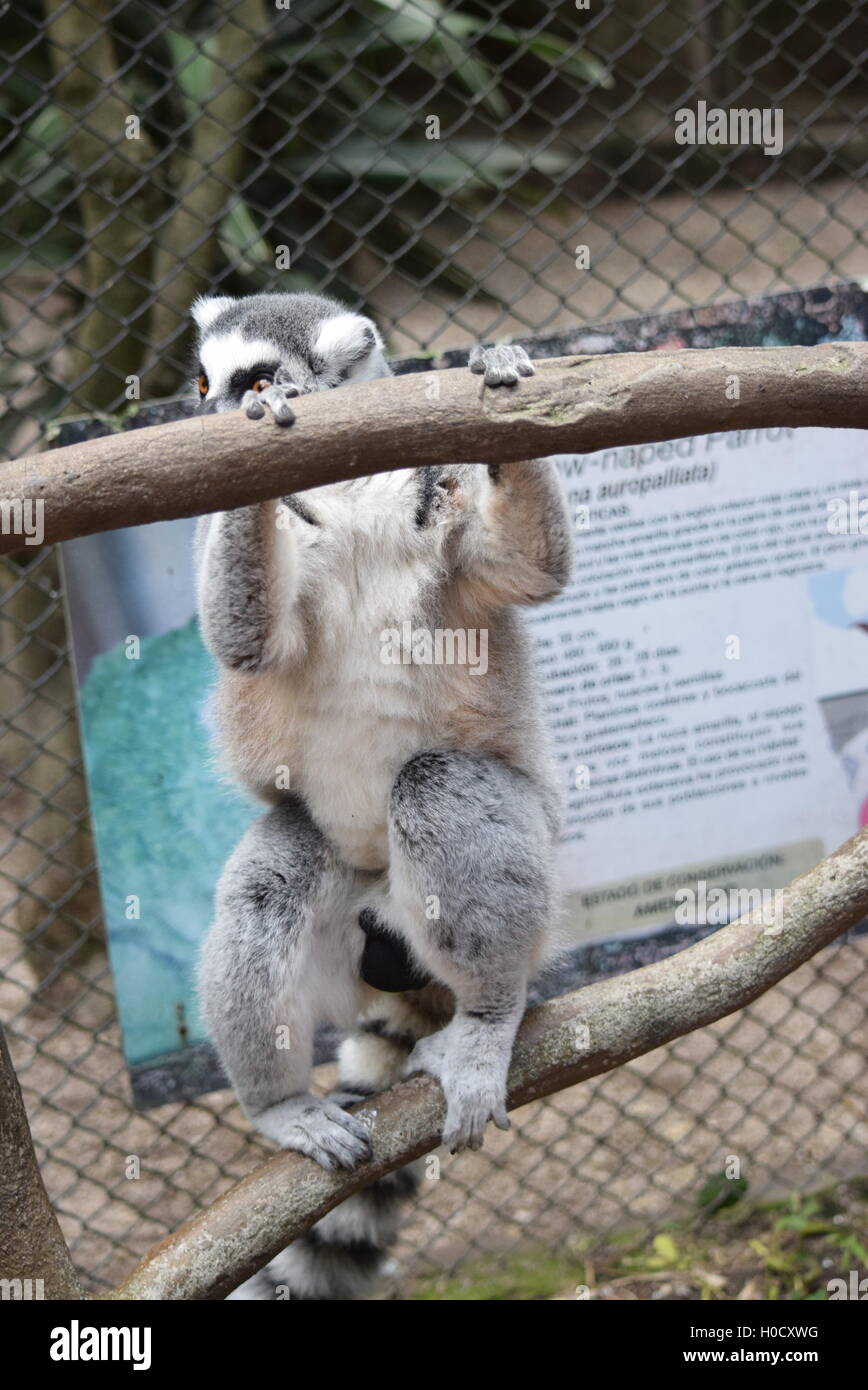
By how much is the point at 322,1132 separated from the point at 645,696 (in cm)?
177

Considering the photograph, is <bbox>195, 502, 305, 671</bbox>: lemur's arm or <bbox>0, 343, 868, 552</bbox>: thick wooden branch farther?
<bbox>195, 502, 305, 671</bbox>: lemur's arm

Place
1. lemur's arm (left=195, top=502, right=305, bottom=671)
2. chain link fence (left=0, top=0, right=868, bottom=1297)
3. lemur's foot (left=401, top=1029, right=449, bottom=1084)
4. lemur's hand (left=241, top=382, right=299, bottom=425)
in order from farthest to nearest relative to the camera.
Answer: chain link fence (left=0, top=0, right=868, bottom=1297) < lemur's foot (left=401, top=1029, right=449, bottom=1084) < lemur's arm (left=195, top=502, right=305, bottom=671) < lemur's hand (left=241, top=382, right=299, bottom=425)

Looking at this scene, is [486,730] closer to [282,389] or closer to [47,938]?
[282,389]

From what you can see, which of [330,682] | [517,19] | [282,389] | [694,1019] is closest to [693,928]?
[694,1019]

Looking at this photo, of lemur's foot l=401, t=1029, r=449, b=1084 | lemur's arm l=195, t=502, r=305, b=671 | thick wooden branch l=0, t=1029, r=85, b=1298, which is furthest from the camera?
lemur's foot l=401, t=1029, r=449, b=1084

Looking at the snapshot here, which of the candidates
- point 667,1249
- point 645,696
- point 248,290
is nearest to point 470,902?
point 645,696

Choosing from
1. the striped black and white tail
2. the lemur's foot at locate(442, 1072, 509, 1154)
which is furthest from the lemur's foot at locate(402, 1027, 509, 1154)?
the striped black and white tail

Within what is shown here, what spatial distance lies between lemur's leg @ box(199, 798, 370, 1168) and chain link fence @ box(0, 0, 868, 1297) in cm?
135

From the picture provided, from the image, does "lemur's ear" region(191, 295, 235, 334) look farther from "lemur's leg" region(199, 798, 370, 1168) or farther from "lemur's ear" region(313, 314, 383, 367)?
"lemur's leg" region(199, 798, 370, 1168)

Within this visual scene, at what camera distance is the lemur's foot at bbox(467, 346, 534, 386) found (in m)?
1.76

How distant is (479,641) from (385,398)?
88 centimetres

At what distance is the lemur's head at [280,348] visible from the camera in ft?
7.56

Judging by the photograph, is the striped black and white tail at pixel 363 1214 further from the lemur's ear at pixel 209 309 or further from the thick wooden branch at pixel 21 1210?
the lemur's ear at pixel 209 309

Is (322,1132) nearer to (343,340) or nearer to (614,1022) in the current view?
(614,1022)
